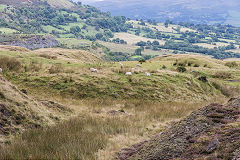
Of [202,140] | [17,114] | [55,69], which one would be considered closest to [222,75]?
[55,69]

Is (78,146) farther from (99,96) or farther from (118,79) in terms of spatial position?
(118,79)

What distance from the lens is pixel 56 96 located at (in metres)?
16.1

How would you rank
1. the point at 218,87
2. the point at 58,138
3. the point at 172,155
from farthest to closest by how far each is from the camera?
the point at 218,87 < the point at 58,138 < the point at 172,155

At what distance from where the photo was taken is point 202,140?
5.68 m

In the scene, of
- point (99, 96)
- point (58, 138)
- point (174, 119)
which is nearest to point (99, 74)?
point (99, 96)

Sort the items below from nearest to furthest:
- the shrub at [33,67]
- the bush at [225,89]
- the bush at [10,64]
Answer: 1. the bush at [10,64]
2. the shrub at [33,67]
3. the bush at [225,89]

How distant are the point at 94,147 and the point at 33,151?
5.78ft

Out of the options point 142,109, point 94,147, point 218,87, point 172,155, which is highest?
point 172,155

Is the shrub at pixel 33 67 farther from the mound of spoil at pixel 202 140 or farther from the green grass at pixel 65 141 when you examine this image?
the mound of spoil at pixel 202 140

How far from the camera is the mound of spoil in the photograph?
16.3 feet

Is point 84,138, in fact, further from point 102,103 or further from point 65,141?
point 102,103

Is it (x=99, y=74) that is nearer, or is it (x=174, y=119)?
(x=174, y=119)

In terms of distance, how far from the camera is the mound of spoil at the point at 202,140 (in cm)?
496

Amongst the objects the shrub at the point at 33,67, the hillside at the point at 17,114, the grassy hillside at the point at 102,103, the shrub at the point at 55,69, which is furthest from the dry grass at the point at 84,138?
the shrub at the point at 33,67
